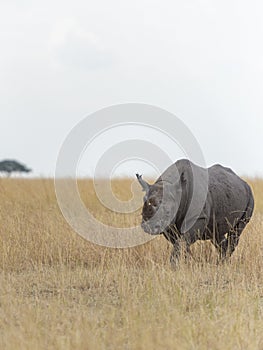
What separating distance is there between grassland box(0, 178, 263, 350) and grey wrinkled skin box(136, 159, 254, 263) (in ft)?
0.90

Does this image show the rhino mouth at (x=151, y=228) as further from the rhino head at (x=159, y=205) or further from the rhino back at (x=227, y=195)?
the rhino back at (x=227, y=195)

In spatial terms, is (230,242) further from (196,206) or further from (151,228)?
(151,228)

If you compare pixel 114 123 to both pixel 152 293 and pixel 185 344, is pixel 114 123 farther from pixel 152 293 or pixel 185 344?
pixel 185 344

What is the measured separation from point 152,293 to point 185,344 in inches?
61.5

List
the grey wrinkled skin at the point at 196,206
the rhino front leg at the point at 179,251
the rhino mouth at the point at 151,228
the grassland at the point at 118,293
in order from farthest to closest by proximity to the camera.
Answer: the rhino front leg at the point at 179,251
the grey wrinkled skin at the point at 196,206
the rhino mouth at the point at 151,228
the grassland at the point at 118,293

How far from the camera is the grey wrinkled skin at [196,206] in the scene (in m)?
7.63

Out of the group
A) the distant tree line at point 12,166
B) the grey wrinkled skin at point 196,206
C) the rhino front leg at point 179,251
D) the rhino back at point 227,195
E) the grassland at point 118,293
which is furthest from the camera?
the distant tree line at point 12,166

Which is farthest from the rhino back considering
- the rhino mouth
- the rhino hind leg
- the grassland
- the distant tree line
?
the distant tree line

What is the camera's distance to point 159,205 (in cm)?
760

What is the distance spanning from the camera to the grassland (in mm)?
5091

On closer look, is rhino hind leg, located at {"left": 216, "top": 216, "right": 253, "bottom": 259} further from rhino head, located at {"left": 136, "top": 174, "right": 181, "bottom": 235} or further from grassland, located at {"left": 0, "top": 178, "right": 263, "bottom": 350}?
rhino head, located at {"left": 136, "top": 174, "right": 181, "bottom": 235}

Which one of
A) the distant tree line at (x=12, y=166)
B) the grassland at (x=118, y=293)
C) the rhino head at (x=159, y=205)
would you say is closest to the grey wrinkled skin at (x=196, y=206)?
the rhino head at (x=159, y=205)

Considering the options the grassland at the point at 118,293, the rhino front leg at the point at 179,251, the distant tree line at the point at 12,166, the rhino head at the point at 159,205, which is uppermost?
the distant tree line at the point at 12,166

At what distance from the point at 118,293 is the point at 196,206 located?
69.3 inches
